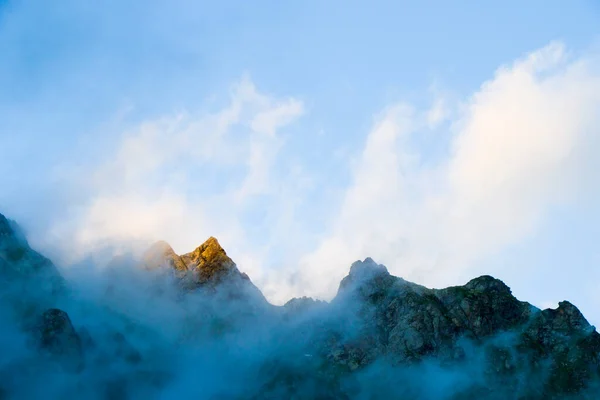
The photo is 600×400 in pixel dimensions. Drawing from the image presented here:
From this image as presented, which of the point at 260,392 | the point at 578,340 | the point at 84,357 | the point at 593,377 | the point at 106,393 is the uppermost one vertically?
the point at 84,357

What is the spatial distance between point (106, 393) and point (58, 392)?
17.0 m

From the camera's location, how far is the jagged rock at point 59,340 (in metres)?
188

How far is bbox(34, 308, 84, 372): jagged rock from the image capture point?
18775 centimetres

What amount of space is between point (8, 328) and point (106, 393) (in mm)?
38436

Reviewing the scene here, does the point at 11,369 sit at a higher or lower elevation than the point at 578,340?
higher

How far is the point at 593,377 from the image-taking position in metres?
188

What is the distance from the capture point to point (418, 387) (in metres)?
198

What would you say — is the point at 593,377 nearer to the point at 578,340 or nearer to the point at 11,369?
the point at 578,340

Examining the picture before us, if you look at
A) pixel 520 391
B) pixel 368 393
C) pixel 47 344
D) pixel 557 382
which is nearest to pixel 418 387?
pixel 368 393

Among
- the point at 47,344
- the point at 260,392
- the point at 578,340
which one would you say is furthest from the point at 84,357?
the point at 578,340

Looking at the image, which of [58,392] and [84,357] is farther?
[84,357]

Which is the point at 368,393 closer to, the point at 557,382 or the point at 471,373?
the point at 471,373

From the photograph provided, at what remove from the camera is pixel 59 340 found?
19025 centimetres

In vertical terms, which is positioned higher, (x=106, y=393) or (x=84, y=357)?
(x=84, y=357)
